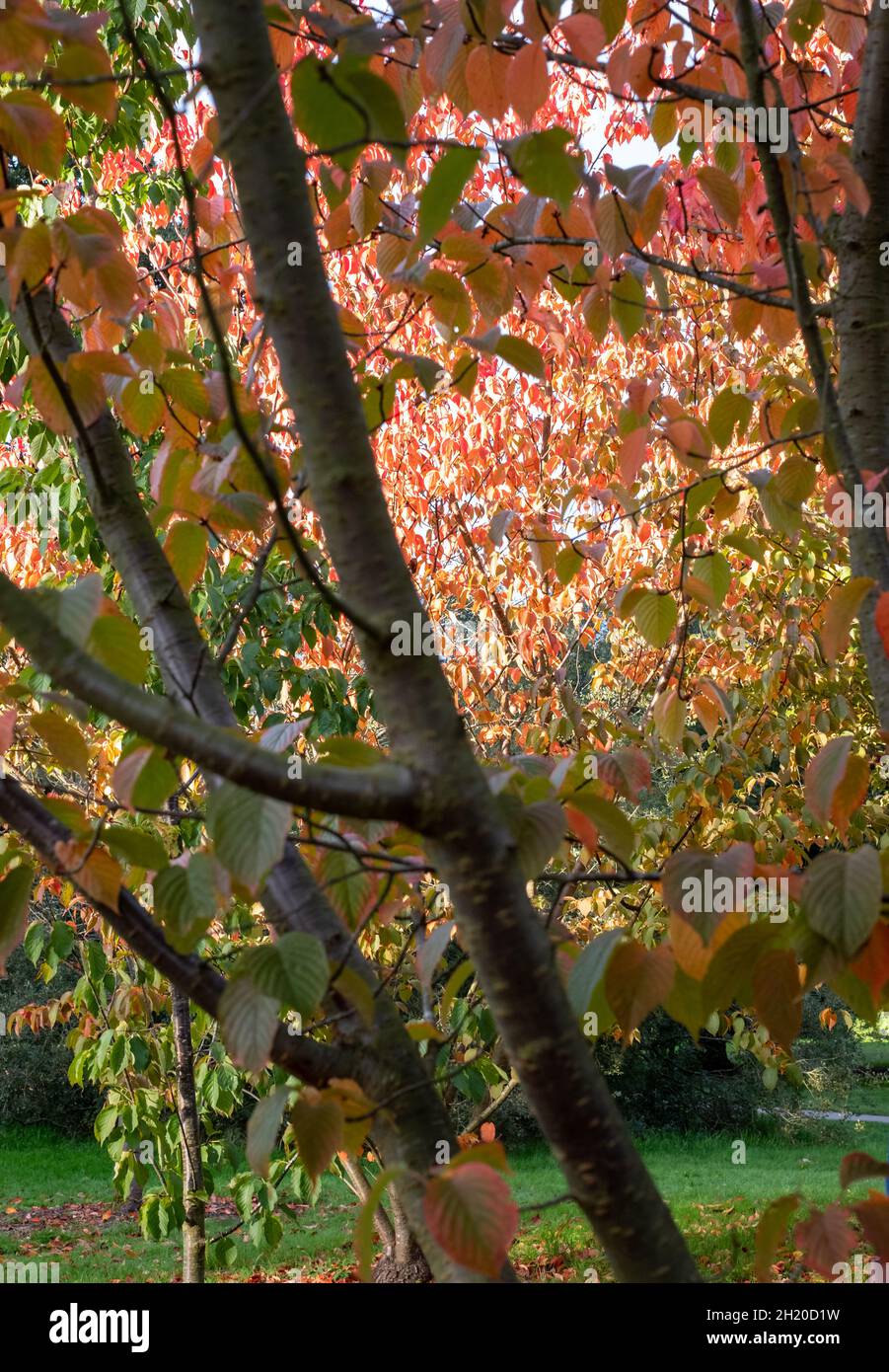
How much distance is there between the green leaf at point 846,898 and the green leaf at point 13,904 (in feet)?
2.41

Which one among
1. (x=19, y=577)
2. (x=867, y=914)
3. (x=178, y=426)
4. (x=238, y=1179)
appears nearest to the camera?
(x=867, y=914)

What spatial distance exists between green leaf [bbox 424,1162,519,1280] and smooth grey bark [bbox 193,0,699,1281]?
0.08 metres

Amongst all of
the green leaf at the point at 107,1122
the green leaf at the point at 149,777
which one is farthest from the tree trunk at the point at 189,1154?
the green leaf at the point at 149,777

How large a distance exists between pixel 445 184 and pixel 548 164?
250 mm

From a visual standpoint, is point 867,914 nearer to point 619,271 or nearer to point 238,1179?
point 619,271

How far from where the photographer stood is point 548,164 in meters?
1.34

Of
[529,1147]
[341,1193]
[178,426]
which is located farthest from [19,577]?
[529,1147]

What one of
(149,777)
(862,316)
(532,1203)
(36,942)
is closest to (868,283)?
(862,316)

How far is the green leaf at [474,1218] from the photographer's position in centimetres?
89

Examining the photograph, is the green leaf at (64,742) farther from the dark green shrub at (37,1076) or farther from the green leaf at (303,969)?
the dark green shrub at (37,1076)

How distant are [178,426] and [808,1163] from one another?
12.0 m

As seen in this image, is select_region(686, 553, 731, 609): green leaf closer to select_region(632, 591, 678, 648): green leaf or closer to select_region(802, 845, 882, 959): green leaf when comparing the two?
select_region(632, 591, 678, 648): green leaf

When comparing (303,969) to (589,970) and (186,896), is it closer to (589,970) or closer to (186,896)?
(186,896)
